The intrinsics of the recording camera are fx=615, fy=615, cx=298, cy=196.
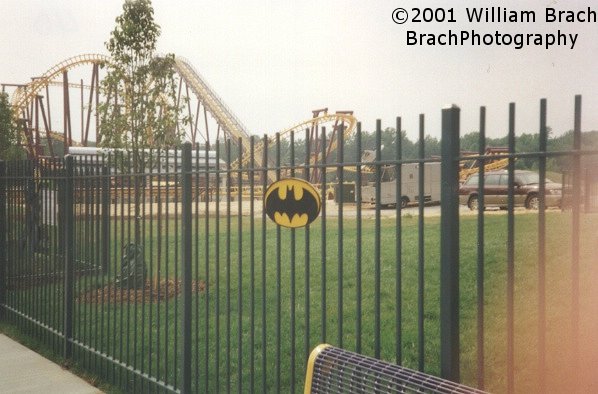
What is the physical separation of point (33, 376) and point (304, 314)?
9.18ft

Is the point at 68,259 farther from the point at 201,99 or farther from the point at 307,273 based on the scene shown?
the point at 201,99

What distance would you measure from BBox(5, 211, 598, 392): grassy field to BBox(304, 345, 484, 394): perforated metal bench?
0.26 meters

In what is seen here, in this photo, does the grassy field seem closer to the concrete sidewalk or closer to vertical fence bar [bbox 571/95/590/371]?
the concrete sidewalk

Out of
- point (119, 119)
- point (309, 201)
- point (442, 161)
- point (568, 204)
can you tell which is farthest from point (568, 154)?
point (119, 119)

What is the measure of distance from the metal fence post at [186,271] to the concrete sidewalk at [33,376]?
50.3 inches

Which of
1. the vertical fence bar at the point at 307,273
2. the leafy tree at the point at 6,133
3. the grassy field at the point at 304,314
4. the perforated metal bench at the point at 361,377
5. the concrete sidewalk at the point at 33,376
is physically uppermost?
the leafy tree at the point at 6,133

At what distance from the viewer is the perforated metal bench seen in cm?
237

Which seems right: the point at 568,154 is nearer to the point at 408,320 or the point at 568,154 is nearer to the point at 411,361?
the point at 411,361

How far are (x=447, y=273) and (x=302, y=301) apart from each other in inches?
197

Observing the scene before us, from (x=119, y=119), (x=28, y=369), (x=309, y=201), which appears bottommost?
(x=28, y=369)

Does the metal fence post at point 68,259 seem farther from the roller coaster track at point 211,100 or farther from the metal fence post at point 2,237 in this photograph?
the roller coaster track at point 211,100

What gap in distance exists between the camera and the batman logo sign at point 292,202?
323cm

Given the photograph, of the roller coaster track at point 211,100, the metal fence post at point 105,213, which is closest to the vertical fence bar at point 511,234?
the metal fence post at point 105,213

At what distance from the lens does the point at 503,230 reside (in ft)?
41.6
